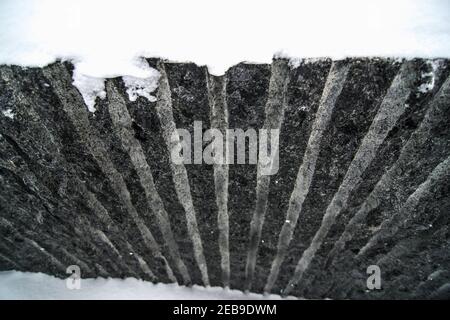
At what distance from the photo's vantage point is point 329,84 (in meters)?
0.98

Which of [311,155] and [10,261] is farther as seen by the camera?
[10,261]

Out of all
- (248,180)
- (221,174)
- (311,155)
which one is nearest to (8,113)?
(221,174)

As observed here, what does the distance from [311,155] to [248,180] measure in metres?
0.29

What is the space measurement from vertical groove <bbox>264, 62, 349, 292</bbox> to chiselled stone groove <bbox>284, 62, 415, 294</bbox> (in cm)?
14

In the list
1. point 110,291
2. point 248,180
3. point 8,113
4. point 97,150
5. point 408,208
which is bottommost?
point 110,291

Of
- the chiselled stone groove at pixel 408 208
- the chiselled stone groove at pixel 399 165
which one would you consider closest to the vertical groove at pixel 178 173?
the chiselled stone groove at pixel 399 165

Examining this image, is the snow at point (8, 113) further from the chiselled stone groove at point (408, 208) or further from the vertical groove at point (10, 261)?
the chiselled stone groove at point (408, 208)

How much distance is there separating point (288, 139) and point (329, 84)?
26 cm

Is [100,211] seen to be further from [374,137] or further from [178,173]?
[374,137]

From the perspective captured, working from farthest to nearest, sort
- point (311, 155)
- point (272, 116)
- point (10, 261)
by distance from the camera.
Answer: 1. point (10, 261)
2. point (311, 155)
3. point (272, 116)

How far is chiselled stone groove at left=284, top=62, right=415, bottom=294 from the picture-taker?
95 centimetres

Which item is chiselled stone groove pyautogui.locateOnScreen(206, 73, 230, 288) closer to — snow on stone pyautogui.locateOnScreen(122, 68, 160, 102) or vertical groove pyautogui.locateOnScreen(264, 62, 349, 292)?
snow on stone pyautogui.locateOnScreen(122, 68, 160, 102)

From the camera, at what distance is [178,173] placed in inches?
52.9

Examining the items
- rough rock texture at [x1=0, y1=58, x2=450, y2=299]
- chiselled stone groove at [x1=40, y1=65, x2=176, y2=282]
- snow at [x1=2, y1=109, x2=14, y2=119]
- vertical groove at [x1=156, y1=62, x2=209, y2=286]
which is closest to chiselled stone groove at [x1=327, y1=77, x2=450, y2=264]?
rough rock texture at [x1=0, y1=58, x2=450, y2=299]
